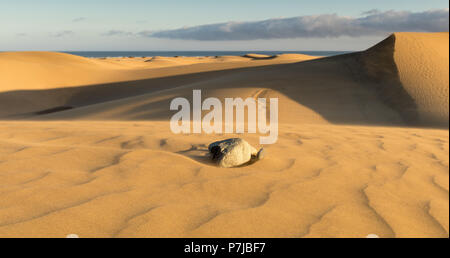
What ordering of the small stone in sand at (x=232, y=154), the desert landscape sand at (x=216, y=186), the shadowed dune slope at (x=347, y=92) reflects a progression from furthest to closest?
1. the shadowed dune slope at (x=347, y=92)
2. the small stone in sand at (x=232, y=154)
3. the desert landscape sand at (x=216, y=186)

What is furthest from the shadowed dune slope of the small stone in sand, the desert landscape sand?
the small stone in sand

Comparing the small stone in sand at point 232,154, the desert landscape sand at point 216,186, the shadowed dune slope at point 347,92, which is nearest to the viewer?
the desert landscape sand at point 216,186

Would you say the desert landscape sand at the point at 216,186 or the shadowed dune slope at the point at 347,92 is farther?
the shadowed dune slope at the point at 347,92

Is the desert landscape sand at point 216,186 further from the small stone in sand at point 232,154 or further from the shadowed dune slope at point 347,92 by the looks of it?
the shadowed dune slope at point 347,92

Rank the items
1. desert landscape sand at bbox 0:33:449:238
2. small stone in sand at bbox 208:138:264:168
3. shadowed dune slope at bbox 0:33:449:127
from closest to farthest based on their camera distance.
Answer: desert landscape sand at bbox 0:33:449:238 → small stone in sand at bbox 208:138:264:168 → shadowed dune slope at bbox 0:33:449:127

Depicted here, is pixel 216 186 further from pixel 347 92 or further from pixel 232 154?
pixel 347 92

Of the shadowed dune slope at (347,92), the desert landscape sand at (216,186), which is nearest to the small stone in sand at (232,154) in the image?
the desert landscape sand at (216,186)

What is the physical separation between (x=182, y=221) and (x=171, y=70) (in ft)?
61.0

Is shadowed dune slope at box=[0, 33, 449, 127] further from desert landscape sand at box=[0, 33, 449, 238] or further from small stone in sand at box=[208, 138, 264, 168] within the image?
small stone in sand at box=[208, 138, 264, 168]

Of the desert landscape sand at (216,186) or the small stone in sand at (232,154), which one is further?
the small stone in sand at (232,154)

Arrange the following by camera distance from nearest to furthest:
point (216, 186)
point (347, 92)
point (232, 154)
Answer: point (216, 186) < point (232, 154) < point (347, 92)

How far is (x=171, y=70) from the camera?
65.3 ft

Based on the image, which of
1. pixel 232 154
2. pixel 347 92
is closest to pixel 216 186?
pixel 232 154

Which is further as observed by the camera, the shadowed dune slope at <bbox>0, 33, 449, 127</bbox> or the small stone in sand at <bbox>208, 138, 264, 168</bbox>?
the shadowed dune slope at <bbox>0, 33, 449, 127</bbox>
